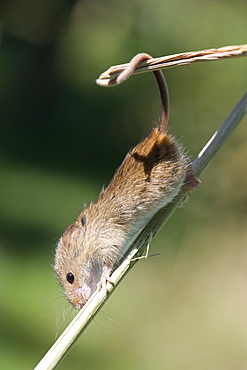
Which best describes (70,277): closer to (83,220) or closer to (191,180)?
(83,220)

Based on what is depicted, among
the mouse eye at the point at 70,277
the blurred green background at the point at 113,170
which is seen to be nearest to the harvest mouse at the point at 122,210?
the mouse eye at the point at 70,277

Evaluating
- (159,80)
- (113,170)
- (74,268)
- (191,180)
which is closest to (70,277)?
(74,268)

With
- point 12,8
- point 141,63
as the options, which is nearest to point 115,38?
point 12,8

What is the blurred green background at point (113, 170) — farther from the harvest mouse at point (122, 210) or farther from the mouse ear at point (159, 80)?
the mouse ear at point (159, 80)

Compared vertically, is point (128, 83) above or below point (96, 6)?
below

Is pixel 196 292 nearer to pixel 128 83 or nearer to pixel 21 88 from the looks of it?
pixel 128 83
